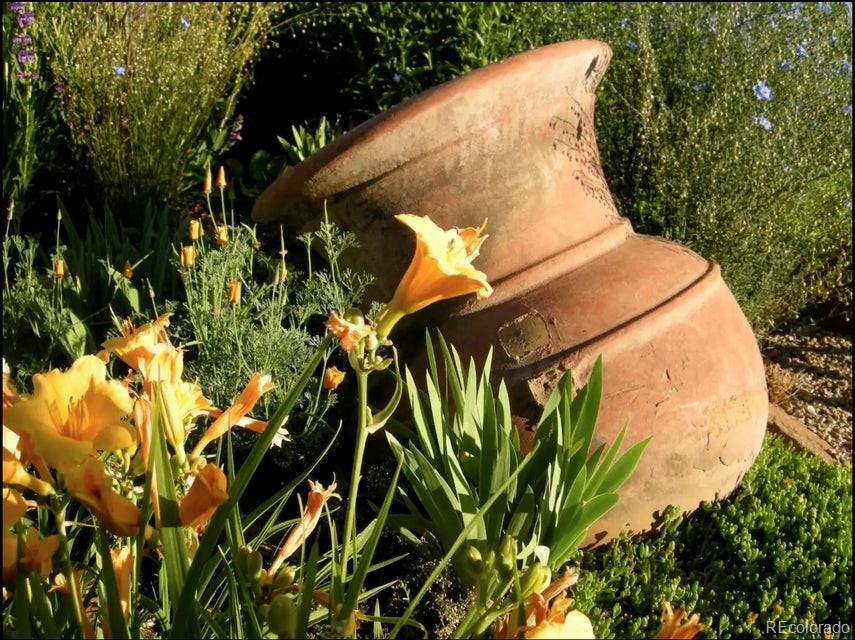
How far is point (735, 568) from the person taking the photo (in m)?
2.27

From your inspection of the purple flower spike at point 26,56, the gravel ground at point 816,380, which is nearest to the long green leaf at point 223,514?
the gravel ground at point 816,380

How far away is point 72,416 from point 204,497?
5.7 inches

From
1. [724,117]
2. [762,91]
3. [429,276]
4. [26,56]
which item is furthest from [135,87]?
[429,276]

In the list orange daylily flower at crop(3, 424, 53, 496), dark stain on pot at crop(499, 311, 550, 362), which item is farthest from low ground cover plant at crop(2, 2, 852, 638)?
dark stain on pot at crop(499, 311, 550, 362)

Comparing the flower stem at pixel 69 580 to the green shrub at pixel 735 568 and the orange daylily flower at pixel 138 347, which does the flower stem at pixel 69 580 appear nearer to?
the orange daylily flower at pixel 138 347

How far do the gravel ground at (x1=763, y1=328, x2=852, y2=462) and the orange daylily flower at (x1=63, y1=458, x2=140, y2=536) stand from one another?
9.70 feet

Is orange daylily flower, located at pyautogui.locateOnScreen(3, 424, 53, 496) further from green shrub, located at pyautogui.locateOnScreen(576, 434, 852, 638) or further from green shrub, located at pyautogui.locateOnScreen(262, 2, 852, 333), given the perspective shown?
green shrub, located at pyautogui.locateOnScreen(262, 2, 852, 333)

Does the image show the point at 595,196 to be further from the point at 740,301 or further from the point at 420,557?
the point at 740,301

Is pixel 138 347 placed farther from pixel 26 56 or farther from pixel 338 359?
pixel 26 56

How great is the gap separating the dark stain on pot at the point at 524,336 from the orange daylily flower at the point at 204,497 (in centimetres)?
130

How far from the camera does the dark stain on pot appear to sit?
213cm

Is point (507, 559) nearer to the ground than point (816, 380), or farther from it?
farther from it

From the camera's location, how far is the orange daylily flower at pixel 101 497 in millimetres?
803

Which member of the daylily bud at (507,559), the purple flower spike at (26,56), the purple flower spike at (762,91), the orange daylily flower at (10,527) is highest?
the purple flower spike at (26,56)
